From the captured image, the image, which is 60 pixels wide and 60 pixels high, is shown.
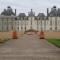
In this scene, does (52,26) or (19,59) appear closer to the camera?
(19,59)

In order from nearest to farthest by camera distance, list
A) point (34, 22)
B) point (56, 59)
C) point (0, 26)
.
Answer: point (56, 59) < point (0, 26) < point (34, 22)

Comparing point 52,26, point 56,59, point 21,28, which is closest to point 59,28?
point 52,26

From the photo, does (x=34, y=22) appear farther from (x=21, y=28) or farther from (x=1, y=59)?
(x=1, y=59)

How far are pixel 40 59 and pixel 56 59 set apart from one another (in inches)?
27.5

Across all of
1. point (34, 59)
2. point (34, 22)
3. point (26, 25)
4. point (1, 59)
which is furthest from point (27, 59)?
point (26, 25)

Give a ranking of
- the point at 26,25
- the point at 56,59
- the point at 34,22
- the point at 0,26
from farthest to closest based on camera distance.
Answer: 1. the point at 26,25
2. the point at 34,22
3. the point at 0,26
4. the point at 56,59

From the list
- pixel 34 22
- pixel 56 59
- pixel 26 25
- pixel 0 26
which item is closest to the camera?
pixel 56 59

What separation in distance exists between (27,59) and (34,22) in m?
74.0

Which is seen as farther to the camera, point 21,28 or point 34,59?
point 21,28

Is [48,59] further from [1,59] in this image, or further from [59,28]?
[59,28]

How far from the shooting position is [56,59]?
37.8ft

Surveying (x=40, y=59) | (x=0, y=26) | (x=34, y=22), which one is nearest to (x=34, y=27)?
(x=34, y=22)

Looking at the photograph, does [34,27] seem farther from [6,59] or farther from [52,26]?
[6,59]

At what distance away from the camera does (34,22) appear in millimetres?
85375
